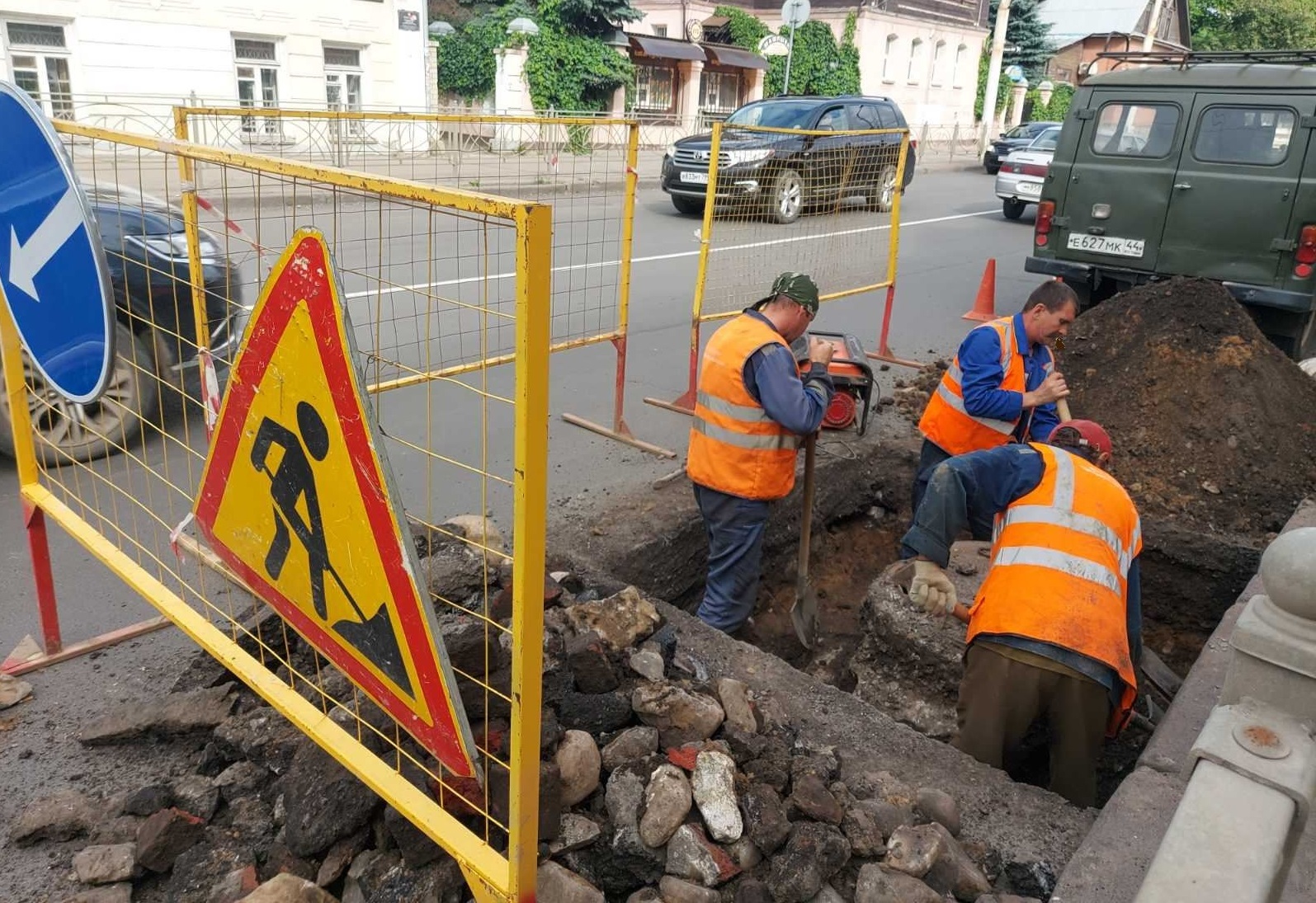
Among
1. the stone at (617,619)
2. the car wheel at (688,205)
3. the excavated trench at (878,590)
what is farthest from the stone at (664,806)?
the car wheel at (688,205)

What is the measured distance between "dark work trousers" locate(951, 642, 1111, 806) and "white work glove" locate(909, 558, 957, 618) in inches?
7.7

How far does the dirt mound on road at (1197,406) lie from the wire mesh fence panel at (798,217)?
182 cm

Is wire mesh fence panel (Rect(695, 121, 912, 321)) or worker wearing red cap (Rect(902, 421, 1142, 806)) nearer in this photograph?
worker wearing red cap (Rect(902, 421, 1142, 806))

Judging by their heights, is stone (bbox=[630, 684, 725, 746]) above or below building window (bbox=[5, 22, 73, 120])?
below

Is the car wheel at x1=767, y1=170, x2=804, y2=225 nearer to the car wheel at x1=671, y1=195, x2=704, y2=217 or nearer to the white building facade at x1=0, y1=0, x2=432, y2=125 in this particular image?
the car wheel at x1=671, y1=195, x2=704, y2=217

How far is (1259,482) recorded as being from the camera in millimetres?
5707

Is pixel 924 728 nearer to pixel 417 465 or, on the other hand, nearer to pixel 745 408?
pixel 745 408

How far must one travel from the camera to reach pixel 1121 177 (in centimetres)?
866

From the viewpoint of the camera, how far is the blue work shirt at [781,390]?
404 centimetres

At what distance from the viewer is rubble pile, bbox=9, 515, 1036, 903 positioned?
2.42m

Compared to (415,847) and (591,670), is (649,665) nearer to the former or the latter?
(591,670)

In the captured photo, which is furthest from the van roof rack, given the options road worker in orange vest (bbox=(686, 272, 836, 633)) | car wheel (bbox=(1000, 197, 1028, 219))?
car wheel (bbox=(1000, 197, 1028, 219))

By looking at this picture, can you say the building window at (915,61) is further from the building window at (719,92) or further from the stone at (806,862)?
the stone at (806,862)

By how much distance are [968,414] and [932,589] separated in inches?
58.3
